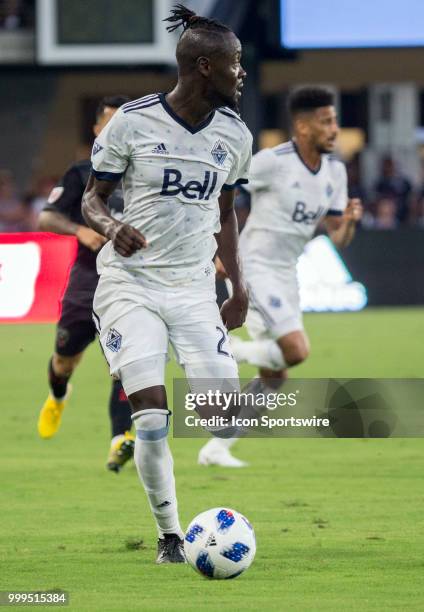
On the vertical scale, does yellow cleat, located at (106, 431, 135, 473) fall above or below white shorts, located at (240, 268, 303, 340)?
below

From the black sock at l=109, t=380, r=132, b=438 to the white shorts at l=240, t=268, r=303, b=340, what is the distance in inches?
57.3

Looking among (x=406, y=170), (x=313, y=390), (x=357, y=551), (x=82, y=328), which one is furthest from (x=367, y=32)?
(x=357, y=551)

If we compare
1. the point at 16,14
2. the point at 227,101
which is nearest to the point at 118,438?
the point at 227,101

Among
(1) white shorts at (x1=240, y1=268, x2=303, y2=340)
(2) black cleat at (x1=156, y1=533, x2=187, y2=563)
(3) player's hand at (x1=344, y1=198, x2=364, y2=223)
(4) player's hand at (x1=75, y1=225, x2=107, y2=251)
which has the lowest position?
(1) white shorts at (x1=240, y1=268, x2=303, y2=340)

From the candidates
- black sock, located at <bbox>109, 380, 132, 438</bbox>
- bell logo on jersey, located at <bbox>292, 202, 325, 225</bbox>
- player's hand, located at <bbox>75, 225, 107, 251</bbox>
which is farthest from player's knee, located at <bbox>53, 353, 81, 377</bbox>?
bell logo on jersey, located at <bbox>292, 202, 325, 225</bbox>

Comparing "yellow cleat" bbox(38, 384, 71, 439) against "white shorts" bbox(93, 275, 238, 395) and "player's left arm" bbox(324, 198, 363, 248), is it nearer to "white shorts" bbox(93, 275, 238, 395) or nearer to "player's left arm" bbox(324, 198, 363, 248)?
"player's left arm" bbox(324, 198, 363, 248)

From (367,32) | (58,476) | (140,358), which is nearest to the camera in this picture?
(140,358)

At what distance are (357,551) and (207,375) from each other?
40.3 inches

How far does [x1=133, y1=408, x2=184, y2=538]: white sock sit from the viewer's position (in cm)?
648

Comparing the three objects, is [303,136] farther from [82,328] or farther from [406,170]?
[406,170]

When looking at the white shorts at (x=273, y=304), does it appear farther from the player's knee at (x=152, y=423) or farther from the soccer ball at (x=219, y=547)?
the soccer ball at (x=219, y=547)

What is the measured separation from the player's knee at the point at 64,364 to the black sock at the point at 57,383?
1.6 inches

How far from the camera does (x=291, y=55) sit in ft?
78.4

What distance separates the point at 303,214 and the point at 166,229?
4.11 metres
